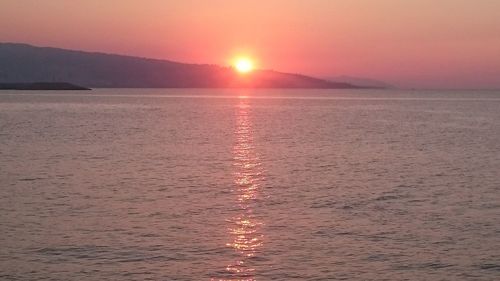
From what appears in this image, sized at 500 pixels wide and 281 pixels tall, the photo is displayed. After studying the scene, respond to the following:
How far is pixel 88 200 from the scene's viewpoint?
2772 cm

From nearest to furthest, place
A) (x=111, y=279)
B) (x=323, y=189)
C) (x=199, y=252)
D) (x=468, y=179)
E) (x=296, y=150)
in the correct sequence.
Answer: (x=111, y=279) → (x=199, y=252) → (x=323, y=189) → (x=468, y=179) → (x=296, y=150)

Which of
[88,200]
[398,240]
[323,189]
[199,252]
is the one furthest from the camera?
[323,189]

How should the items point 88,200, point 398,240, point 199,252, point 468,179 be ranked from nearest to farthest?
1. point 199,252
2. point 398,240
3. point 88,200
4. point 468,179

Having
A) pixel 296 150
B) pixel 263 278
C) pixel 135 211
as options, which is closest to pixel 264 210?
pixel 135 211

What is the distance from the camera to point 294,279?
17141 mm

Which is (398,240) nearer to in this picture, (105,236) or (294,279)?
Answer: (294,279)

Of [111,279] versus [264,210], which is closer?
[111,279]

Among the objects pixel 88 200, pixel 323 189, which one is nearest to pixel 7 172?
pixel 88 200

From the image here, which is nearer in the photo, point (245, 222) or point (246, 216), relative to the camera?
point (245, 222)

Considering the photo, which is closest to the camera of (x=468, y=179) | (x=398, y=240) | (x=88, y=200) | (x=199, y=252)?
(x=199, y=252)

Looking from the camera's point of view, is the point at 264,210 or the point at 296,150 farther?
the point at 296,150

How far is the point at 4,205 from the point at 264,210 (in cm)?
927

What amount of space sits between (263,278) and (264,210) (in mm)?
8955

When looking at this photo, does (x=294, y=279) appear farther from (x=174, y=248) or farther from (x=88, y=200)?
(x=88, y=200)
